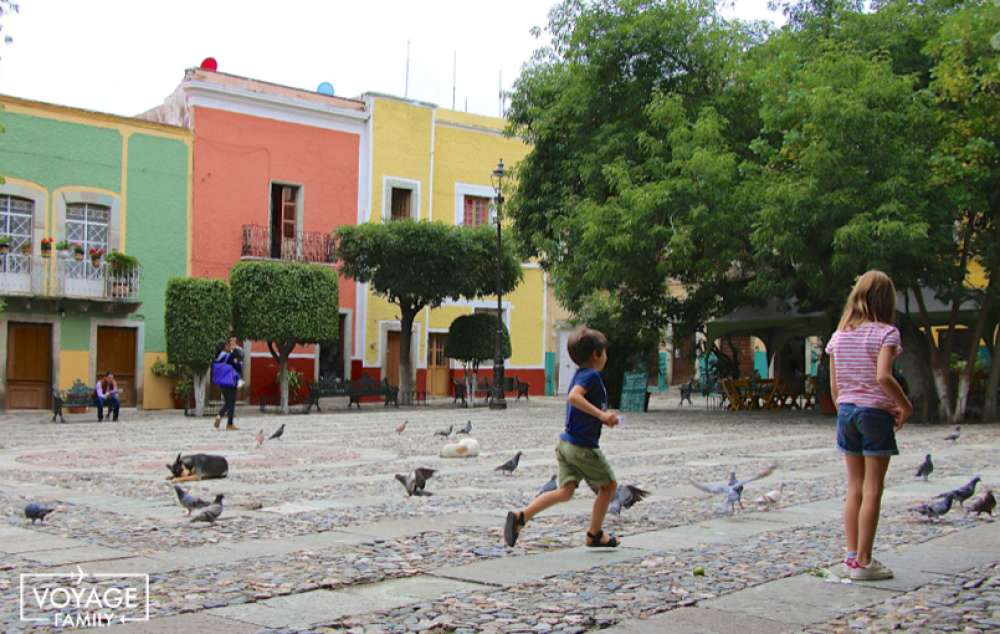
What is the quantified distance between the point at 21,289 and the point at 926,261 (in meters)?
20.2

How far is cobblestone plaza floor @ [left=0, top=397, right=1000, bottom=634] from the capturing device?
4770 millimetres

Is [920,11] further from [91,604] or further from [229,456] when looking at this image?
[91,604]

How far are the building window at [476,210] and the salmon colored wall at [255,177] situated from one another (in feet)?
14.4

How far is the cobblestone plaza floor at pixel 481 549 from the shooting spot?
477 cm

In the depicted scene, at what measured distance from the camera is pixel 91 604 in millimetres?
4926

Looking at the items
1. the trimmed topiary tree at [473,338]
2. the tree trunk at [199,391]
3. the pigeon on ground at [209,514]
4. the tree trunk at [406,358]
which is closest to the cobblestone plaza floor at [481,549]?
the pigeon on ground at [209,514]

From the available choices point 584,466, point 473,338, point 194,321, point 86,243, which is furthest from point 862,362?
point 86,243

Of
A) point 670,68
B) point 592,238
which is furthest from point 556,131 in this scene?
point 592,238

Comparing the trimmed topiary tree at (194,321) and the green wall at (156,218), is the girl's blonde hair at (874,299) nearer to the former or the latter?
the trimmed topiary tree at (194,321)

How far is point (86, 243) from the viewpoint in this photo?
2712cm

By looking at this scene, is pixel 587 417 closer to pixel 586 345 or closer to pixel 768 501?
pixel 586 345

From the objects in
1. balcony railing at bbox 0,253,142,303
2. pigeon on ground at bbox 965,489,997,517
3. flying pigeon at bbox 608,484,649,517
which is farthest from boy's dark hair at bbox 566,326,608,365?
balcony railing at bbox 0,253,142,303

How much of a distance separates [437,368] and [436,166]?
21.6 feet
